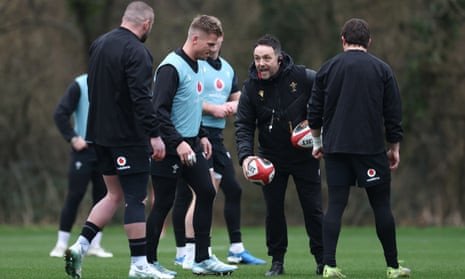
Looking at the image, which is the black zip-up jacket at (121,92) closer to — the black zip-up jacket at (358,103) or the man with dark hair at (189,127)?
the man with dark hair at (189,127)

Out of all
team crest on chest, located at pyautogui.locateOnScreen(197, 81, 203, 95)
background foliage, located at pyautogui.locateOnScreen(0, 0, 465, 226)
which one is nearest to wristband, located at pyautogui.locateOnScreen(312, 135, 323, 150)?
team crest on chest, located at pyautogui.locateOnScreen(197, 81, 203, 95)

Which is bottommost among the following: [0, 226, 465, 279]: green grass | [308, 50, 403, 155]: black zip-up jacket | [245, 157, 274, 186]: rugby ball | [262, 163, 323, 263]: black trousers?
[0, 226, 465, 279]: green grass

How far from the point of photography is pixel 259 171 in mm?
9250

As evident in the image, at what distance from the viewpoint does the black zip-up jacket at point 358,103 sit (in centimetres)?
872

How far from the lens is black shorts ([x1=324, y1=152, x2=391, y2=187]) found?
8.77 m

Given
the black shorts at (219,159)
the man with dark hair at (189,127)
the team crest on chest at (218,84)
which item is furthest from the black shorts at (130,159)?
the team crest on chest at (218,84)

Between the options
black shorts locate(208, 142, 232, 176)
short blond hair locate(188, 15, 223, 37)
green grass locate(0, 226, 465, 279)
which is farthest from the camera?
black shorts locate(208, 142, 232, 176)

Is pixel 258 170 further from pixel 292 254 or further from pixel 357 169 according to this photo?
pixel 292 254

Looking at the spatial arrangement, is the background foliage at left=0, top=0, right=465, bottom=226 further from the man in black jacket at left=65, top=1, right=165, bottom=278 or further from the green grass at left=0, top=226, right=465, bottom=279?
the man in black jacket at left=65, top=1, right=165, bottom=278

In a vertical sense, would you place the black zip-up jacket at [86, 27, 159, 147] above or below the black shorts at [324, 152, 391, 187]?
above

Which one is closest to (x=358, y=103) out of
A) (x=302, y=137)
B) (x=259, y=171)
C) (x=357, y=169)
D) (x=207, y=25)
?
(x=357, y=169)

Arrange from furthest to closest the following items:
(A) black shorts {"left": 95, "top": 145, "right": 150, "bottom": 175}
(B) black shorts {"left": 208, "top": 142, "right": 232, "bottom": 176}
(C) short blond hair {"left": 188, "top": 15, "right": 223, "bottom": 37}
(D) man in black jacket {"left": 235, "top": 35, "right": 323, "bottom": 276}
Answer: (B) black shorts {"left": 208, "top": 142, "right": 232, "bottom": 176}
(D) man in black jacket {"left": 235, "top": 35, "right": 323, "bottom": 276}
(C) short blond hair {"left": 188, "top": 15, "right": 223, "bottom": 37}
(A) black shorts {"left": 95, "top": 145, "right": 150, "bottom": 175}

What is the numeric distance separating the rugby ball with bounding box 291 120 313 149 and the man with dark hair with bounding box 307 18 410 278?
0.33 m

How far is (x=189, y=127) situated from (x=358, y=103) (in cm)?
159
